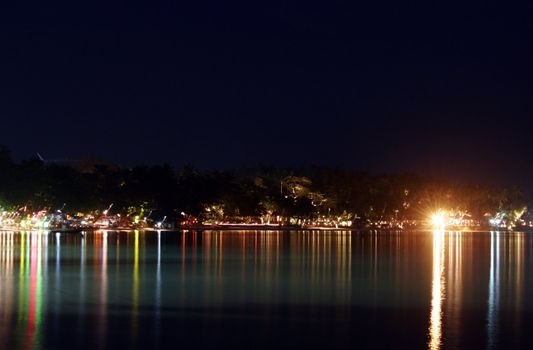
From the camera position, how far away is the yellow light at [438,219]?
167 meters

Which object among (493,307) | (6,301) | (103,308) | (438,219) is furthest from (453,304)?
(438,219)

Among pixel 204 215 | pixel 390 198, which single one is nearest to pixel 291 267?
pixel 204 215

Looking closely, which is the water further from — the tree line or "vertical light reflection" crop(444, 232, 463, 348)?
the tree line

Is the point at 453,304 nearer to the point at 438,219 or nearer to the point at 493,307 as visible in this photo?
the point at 493,307

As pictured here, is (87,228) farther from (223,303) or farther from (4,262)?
(223,303)

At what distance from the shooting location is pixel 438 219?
169 meters

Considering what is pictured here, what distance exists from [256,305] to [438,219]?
148 meters

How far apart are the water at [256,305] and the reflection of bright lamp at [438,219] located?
12633 cm

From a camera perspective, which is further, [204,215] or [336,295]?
[204,215]

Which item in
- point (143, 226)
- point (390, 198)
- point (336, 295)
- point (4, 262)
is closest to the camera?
point (336, 295)

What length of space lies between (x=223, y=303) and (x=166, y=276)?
9083 mm

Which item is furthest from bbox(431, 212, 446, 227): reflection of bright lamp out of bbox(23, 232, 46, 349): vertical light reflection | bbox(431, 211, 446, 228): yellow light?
bbox(23, 232, 46, 349): vertical light reflection

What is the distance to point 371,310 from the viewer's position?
23.8 meters

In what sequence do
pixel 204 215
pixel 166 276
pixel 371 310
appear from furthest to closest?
pixel 204 215, pixel 166 276, pixel 371 310
